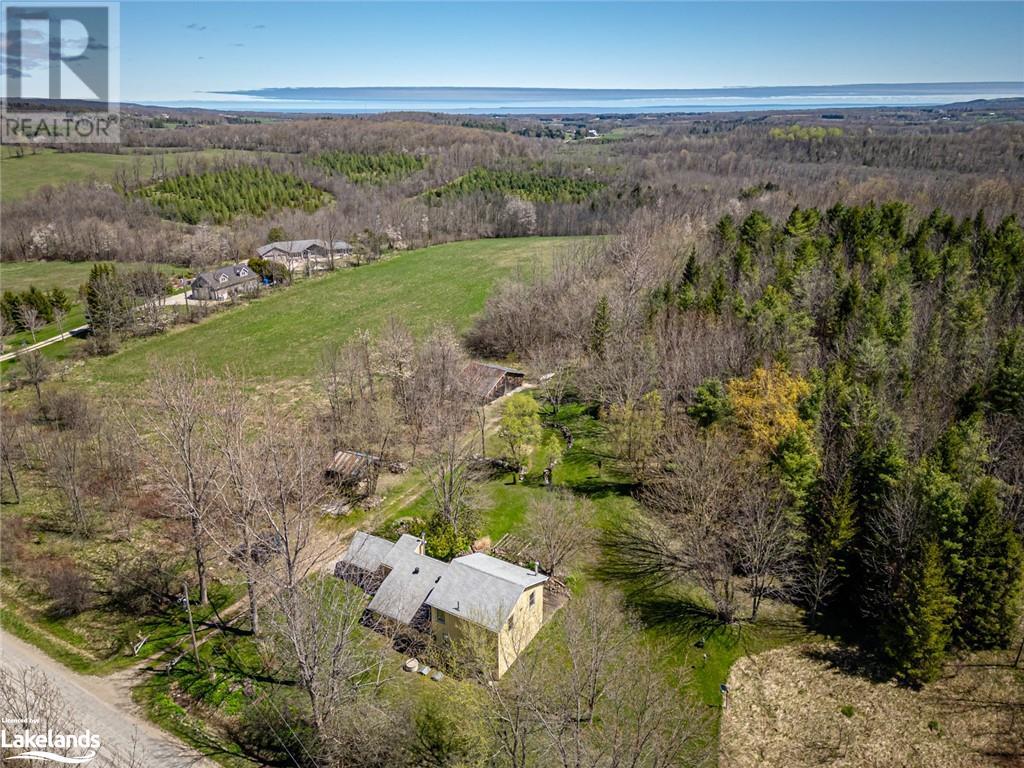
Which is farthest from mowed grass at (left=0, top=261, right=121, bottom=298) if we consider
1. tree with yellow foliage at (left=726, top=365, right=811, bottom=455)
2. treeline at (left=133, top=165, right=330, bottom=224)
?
tree with yellow foliage at (left=726, top=365, right=811, bottom=455)

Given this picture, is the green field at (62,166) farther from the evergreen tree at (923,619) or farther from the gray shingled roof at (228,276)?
the evergreen tree at (923,619)

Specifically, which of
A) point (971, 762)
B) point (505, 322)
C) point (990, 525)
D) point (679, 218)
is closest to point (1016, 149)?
point (679, 218)

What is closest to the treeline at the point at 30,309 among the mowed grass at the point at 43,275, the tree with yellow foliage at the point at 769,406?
the mowed grass at the point at 43,275

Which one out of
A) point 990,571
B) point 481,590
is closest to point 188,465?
point 481,590

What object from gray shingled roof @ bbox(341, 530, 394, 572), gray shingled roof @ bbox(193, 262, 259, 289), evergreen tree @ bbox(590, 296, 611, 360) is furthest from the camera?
gray shingled roof @ bbox(193, 262, 259, 289)

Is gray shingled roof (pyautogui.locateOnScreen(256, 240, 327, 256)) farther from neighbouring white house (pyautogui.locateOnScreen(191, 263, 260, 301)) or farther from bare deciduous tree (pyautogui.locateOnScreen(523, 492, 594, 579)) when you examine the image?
bare deciduous tree (pyautogui.locateOnScreen(523, 492, 594, 579))

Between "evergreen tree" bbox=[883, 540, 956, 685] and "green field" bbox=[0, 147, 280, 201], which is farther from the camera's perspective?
"green field" bbox=[0, 147, 280, 201]
